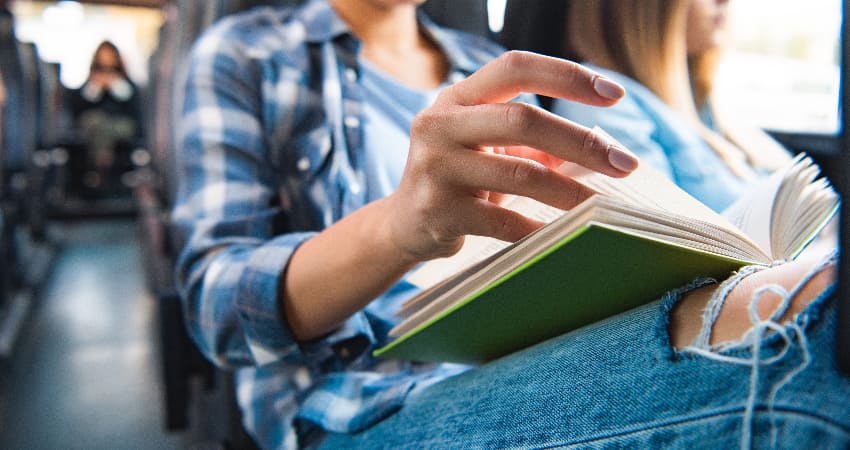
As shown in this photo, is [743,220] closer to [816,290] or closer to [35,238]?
[816,290]

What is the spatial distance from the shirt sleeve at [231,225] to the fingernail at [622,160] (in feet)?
0.93

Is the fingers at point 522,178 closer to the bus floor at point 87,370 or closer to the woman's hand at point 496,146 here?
the woman's hand at point 496,146

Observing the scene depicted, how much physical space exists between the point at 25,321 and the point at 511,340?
213 cm

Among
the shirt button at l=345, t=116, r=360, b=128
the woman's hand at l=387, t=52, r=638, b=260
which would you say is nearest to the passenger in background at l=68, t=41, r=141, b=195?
the shirt button at l=345, t=116, r=360, b=128

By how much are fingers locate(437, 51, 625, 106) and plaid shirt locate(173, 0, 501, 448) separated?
0.80 feet

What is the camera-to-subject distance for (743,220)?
1.44 feet

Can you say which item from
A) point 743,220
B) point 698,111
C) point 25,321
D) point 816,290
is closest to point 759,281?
point 816,290

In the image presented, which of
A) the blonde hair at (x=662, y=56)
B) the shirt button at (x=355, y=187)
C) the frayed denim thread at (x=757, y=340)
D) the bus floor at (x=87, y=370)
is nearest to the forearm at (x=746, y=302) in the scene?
the frayed denim thread at (x=757, y=340)

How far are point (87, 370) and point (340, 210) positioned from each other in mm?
1409

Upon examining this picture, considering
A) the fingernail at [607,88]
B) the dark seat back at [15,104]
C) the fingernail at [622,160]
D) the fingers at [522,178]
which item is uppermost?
the fingernail at [607,88]

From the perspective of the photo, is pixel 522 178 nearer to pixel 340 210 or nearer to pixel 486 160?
pixel 486 160

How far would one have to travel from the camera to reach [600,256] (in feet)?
0.99

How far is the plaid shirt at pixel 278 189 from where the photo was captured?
573mm

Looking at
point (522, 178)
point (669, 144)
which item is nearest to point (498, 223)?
point (522, 178)
